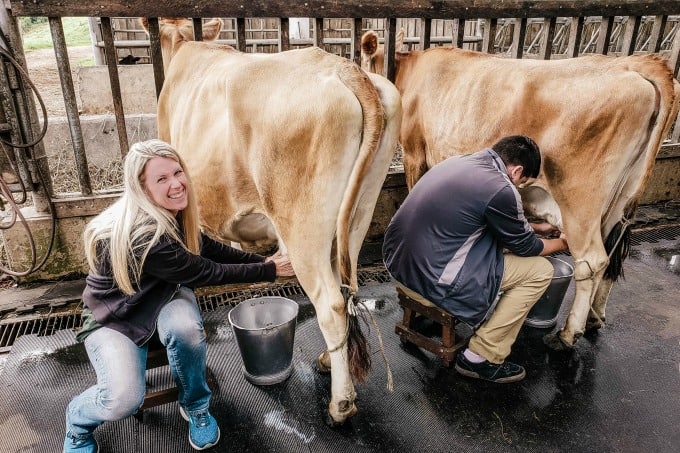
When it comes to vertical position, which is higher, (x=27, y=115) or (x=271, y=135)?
(x=271, y=135)

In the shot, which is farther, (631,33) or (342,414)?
(631,33)

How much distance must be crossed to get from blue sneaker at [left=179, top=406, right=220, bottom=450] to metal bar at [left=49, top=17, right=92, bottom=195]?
258 centimetres

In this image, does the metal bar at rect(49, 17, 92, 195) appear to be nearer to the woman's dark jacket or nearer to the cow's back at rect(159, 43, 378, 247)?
the cow's back at rect(159, 43, 378, 247)

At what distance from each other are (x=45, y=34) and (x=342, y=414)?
32.5m

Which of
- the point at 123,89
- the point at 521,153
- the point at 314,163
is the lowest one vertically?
the point at 123,89

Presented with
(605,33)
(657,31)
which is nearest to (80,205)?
(605,33)

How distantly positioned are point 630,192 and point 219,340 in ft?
10.3

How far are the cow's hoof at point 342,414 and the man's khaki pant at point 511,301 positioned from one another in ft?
3.14

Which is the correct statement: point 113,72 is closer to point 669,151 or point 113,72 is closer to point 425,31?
point 425,31

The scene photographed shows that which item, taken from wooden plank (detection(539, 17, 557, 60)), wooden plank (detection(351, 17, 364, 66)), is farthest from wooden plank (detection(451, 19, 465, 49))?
wooden plank (detection(351, 17, 364, 66))

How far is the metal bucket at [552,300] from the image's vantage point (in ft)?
12.2

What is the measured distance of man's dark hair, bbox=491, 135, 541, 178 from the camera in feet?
10.2

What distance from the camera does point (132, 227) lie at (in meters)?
2.39

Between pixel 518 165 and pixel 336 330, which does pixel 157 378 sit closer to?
pixel 336 330
